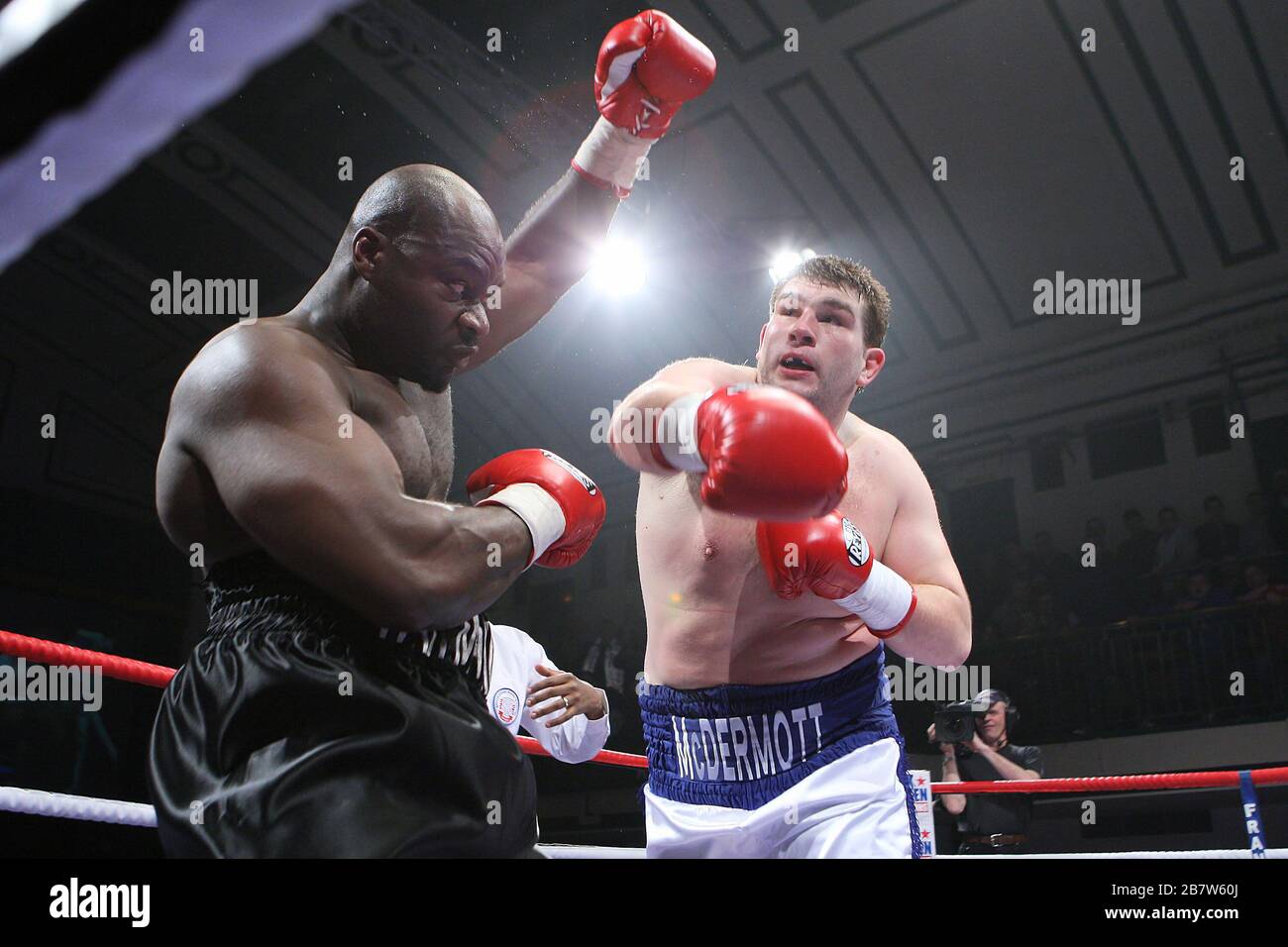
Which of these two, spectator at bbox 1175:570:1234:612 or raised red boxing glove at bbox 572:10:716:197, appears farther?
spectator at bbox 1175:570:1234:612

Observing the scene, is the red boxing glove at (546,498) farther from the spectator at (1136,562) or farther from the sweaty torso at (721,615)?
the spectator at (1136,562)

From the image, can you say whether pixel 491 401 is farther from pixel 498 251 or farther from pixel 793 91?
pixel 498 251

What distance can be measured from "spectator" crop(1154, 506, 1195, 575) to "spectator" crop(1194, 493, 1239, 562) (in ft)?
0.24

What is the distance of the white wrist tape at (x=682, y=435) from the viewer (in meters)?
1.40

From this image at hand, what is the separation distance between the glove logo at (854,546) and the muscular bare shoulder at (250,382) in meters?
0.85

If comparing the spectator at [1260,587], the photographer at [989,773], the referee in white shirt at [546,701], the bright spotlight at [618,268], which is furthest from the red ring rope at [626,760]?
the bright spotlight at [618,268]

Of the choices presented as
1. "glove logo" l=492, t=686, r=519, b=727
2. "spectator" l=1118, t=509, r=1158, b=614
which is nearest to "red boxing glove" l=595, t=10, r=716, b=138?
"glove logo" l=492, t=686, r=519, b=727

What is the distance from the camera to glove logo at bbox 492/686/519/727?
2.47m

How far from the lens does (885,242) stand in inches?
302

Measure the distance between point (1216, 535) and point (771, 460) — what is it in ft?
22.4

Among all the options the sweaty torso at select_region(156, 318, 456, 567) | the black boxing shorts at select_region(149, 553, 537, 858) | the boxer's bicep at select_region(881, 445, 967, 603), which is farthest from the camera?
the boxer's bicep at select_region(881, 445, 967, 603)

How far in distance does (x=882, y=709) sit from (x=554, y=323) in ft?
23.2

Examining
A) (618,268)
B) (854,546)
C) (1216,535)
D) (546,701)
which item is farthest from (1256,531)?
(854,546)

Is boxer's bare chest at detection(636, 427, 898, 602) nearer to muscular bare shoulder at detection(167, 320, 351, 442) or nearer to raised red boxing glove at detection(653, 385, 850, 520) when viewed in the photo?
raised red boxing glove at detection(653, 385, 850, 520)
